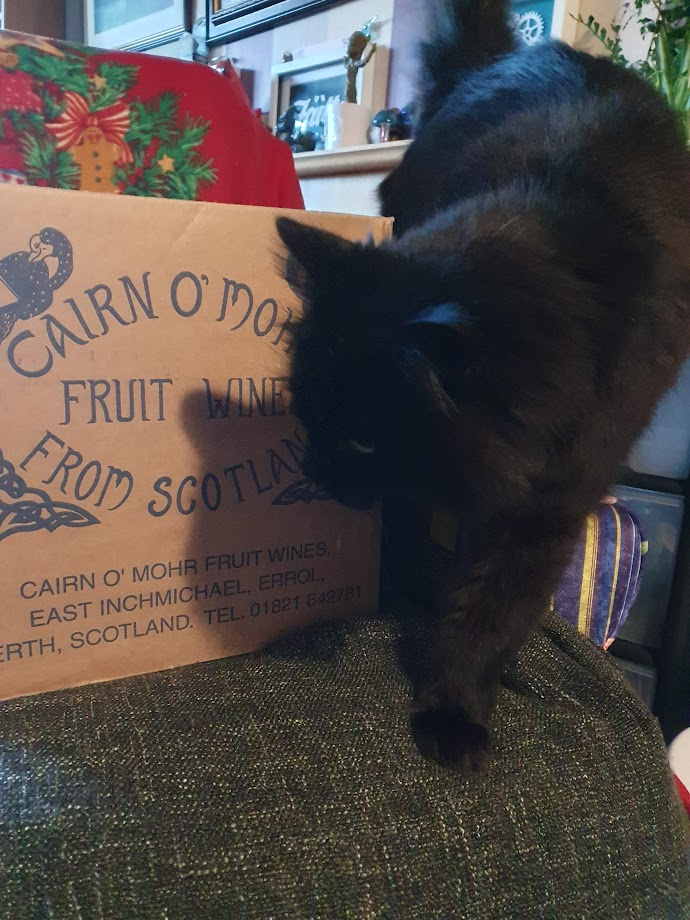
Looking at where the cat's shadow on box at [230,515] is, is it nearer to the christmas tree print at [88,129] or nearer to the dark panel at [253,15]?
the christmas tree print at [88,129]

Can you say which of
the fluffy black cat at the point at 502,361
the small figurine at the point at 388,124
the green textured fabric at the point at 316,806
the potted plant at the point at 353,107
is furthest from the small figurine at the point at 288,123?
the green textured fabric at the point at 316,806

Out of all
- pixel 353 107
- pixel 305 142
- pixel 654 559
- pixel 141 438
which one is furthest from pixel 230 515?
pixel 305 142

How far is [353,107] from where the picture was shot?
5.97 feet

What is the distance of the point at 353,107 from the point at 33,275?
1.57 meters

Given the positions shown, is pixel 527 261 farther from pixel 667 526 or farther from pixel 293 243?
pixel 667 526

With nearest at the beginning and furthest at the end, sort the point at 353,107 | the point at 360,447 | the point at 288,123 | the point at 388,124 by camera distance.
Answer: the point at 360,447 < the point at 388,124 < the point at 353,107 < the point at 288,123

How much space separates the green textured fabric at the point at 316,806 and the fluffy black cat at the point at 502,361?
0.06 meters

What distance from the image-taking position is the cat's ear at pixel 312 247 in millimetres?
627

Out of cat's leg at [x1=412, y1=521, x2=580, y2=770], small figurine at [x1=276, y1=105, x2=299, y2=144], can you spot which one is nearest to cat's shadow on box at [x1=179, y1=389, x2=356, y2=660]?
cat's leg at [x1=412, y1=521, x2=580, y2=770]

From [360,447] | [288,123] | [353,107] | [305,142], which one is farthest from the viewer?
[288,123]

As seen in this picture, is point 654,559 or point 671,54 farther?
point 654,559

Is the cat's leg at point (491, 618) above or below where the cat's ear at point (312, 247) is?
below

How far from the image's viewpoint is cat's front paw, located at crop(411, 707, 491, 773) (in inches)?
23.4

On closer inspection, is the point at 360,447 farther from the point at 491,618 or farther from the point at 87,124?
the point at 87,124
